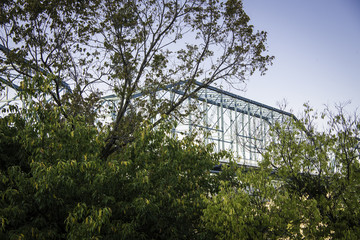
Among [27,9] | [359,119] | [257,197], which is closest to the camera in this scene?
[257,197]

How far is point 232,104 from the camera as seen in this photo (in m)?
40.6

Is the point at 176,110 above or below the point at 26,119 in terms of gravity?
above

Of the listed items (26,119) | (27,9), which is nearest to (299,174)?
(26,119)

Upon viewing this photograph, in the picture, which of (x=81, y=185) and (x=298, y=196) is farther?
(x=298, y=196)

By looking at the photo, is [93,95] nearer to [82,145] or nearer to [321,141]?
[82,145]

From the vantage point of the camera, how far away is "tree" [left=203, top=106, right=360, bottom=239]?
8844mm

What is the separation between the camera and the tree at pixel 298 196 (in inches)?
348

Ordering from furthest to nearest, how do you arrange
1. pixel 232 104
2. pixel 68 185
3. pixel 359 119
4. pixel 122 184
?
pixel 232 104 → pixel 359 119 → pixel 122 184 → pixel 68 185

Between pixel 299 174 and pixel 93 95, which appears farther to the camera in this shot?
pixel 93 95

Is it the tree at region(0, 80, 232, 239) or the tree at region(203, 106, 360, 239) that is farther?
the tree at region(203, 106, 360, 239)

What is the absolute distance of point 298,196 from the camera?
9.81 metres

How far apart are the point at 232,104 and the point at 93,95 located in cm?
2882

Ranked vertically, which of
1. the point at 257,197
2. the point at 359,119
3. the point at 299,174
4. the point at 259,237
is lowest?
the point at 259,237

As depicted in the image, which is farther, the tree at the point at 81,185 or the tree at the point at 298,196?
the tree at the point at 298,196
